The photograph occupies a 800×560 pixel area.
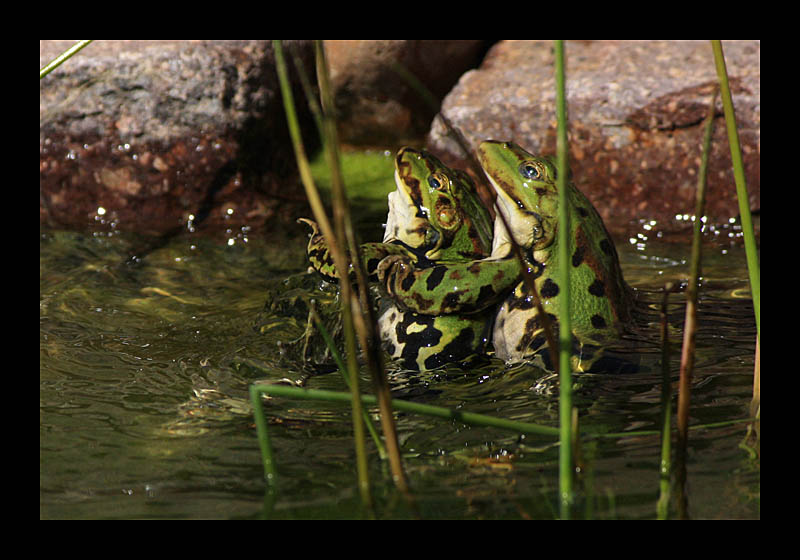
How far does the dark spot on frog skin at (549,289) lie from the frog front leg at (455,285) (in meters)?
0.13

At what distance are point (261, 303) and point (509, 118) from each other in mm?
2902

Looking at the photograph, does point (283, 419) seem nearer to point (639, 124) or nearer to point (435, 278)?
point (435, 278)

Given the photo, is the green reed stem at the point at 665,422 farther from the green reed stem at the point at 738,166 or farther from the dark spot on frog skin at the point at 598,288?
the dark spot on frog skin at the point at 598,288

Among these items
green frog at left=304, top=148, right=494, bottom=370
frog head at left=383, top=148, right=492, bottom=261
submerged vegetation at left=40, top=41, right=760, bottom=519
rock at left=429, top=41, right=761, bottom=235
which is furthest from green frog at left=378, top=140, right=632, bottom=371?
rock at left=429, top=41, right=761, bottom=235

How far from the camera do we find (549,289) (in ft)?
13.1

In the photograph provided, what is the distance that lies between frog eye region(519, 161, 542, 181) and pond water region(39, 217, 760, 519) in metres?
0.94

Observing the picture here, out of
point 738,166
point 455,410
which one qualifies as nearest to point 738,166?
point 738,166

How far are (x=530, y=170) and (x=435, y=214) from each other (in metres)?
0.55

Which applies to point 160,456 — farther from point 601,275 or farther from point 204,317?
point 601,275

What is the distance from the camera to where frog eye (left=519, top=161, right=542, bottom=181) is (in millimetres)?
4074

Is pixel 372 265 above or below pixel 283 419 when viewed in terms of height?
above

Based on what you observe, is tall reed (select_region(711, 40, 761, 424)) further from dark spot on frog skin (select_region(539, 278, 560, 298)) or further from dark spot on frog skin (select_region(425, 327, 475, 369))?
dark spot on frog skin (select_region(425, 327, 475, 369))

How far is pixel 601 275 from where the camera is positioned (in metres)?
3.96

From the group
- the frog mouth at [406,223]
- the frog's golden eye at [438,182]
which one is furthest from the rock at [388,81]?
the frog's golden eye at [438,182]
